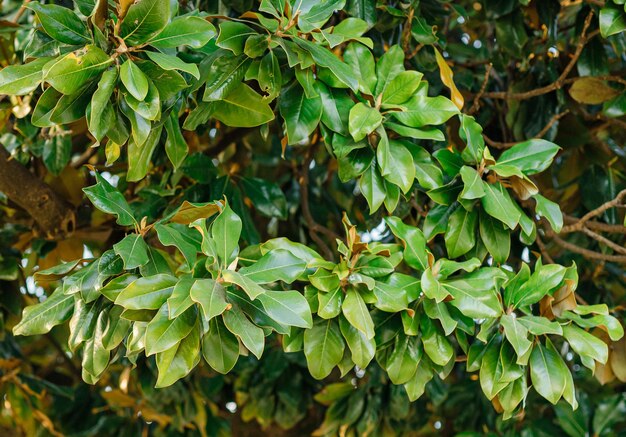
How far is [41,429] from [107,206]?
125cm

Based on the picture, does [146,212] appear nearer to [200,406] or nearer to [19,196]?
[19,196]

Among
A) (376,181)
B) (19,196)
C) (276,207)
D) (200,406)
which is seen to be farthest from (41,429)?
(376,181)

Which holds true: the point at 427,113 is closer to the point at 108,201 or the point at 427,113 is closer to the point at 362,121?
the point at 362,121

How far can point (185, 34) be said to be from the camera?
39.6 inches

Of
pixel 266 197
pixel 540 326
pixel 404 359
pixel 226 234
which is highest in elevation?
pixel 226 234

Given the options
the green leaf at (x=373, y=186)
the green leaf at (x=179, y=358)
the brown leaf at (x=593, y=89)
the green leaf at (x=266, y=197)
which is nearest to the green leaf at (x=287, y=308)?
the green leaf at (x=179, y=358)

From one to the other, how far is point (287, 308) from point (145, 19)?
41 cm

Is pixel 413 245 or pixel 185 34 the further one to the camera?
pixel 413 245

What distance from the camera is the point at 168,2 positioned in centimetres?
99

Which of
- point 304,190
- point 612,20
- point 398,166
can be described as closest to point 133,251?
point 398,166

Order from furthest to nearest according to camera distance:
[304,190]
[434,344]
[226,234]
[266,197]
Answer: [304,190], [266,197], [434,344], [226,234]

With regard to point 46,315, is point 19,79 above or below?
above

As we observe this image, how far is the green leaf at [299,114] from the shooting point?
111 centimetres

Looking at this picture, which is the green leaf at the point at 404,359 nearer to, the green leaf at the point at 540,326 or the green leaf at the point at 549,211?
the green leaf at the point at 540,326
